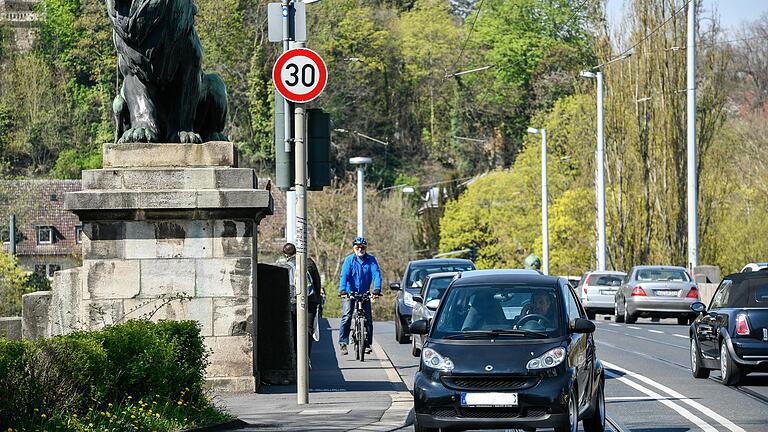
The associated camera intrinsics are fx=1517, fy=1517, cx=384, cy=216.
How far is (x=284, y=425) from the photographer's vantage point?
13.2 meters

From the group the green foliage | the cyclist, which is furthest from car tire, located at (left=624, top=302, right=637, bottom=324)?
the green foliage

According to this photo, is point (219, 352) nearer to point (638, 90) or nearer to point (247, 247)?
point (247, 247)

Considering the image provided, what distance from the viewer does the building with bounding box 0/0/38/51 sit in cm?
10375

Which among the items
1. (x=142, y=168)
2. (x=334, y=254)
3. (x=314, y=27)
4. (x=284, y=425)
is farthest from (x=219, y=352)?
(x=314, y=27)

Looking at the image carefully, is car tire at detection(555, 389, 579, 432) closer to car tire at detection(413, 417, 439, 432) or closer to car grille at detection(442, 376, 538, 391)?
car grille at detection(442, 376, 538, 391)

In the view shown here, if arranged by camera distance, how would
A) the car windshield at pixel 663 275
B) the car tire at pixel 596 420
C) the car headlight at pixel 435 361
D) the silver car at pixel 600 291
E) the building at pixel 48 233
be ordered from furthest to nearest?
the building at pixel 48 233 → the silver car at pixel 600 291 → the car windshield at pixel 663 275 → the car tire at pixel 596 420 → the car headlight at pixel 435 361

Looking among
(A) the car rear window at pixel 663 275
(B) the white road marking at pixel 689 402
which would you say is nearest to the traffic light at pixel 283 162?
(B) the white road marking at pixel 689 402

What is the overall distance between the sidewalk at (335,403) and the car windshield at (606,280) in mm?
27737

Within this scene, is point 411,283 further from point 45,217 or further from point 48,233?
point 48,233

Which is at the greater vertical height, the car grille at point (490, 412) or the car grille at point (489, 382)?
the car grille at point (489, 382)

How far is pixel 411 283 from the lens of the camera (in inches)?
1171

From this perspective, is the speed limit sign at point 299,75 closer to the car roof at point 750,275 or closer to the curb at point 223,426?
the curb at point 223,426

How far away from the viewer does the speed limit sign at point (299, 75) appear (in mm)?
15695

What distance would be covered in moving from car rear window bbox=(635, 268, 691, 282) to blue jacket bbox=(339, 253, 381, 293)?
18.5 metres
